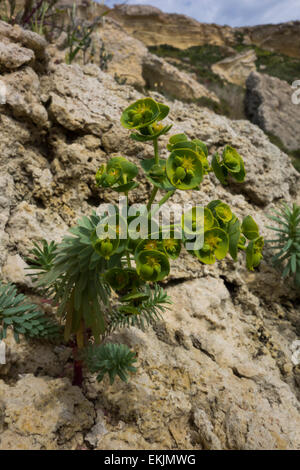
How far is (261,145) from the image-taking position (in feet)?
11.7

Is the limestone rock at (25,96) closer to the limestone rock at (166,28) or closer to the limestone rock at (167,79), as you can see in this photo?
the limestone rock at (167,79)

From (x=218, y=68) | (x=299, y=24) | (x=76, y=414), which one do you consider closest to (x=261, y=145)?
(x=76, y=414)

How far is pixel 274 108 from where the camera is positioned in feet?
36.8

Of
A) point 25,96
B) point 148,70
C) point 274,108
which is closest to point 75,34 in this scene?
point 25,96

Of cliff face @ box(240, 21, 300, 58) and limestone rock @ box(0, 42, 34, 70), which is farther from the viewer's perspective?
cliff face @ box(240, 21, 300, 58)

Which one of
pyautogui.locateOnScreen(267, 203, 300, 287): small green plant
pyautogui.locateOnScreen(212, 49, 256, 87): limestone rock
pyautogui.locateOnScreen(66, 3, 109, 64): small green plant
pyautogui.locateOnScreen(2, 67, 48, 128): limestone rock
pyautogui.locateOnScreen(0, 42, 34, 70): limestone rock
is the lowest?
pyautogui.locateOnScreen(267, 203, 300, 287): small green plant

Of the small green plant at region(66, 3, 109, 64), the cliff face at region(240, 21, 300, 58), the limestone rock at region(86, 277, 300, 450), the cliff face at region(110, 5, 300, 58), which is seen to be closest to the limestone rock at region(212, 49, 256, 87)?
the cliff face at region(110, 5, 300, 58)

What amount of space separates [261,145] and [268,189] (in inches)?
28.6

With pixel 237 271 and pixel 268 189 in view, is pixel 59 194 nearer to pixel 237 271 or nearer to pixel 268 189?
pixel 237 271

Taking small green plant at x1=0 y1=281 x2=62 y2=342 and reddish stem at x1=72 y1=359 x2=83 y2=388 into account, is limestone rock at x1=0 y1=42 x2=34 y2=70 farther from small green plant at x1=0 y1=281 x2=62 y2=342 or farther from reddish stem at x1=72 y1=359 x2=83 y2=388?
reddish stem at x1=72 y1=359 x2=83 y2=388

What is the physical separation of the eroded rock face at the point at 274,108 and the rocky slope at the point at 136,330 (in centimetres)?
795

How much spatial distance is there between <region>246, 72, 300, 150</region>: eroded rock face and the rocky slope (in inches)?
313

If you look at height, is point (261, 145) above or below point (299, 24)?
below

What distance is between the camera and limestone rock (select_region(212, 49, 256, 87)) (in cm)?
2112
